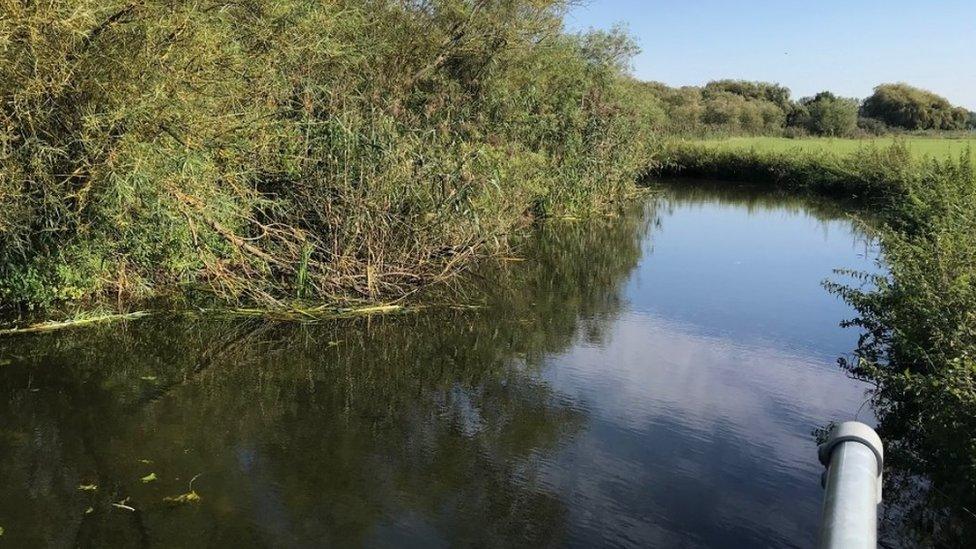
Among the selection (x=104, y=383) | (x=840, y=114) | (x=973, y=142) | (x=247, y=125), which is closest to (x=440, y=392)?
(x=104, y=383)

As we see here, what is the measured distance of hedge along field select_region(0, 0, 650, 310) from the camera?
8133mm

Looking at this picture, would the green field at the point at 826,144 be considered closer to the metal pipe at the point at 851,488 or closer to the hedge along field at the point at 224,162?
the hedge along field at the point at 224,162

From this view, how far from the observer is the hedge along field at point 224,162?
813 centimetres

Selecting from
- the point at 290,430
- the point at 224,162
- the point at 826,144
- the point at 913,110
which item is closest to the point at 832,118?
the point at 826,144

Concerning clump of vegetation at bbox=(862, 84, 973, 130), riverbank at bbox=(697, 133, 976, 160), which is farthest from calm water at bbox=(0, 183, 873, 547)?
clump of vegetation at bbox=(862, 84, 973, 130)

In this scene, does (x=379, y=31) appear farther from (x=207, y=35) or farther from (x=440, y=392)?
(x=440, y=392)

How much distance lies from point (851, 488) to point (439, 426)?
4485mm

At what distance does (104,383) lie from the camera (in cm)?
779

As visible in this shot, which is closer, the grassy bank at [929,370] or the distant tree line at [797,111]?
the grassy bank at [929,370]

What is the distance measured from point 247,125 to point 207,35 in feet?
4.34

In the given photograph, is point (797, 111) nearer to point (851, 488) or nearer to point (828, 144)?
point (828, 144)

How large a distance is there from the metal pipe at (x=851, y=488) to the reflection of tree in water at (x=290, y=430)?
236cm

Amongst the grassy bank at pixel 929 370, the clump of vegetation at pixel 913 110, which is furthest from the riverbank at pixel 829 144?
the grassy bank at pixel 929 370

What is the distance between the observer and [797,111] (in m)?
52.6
